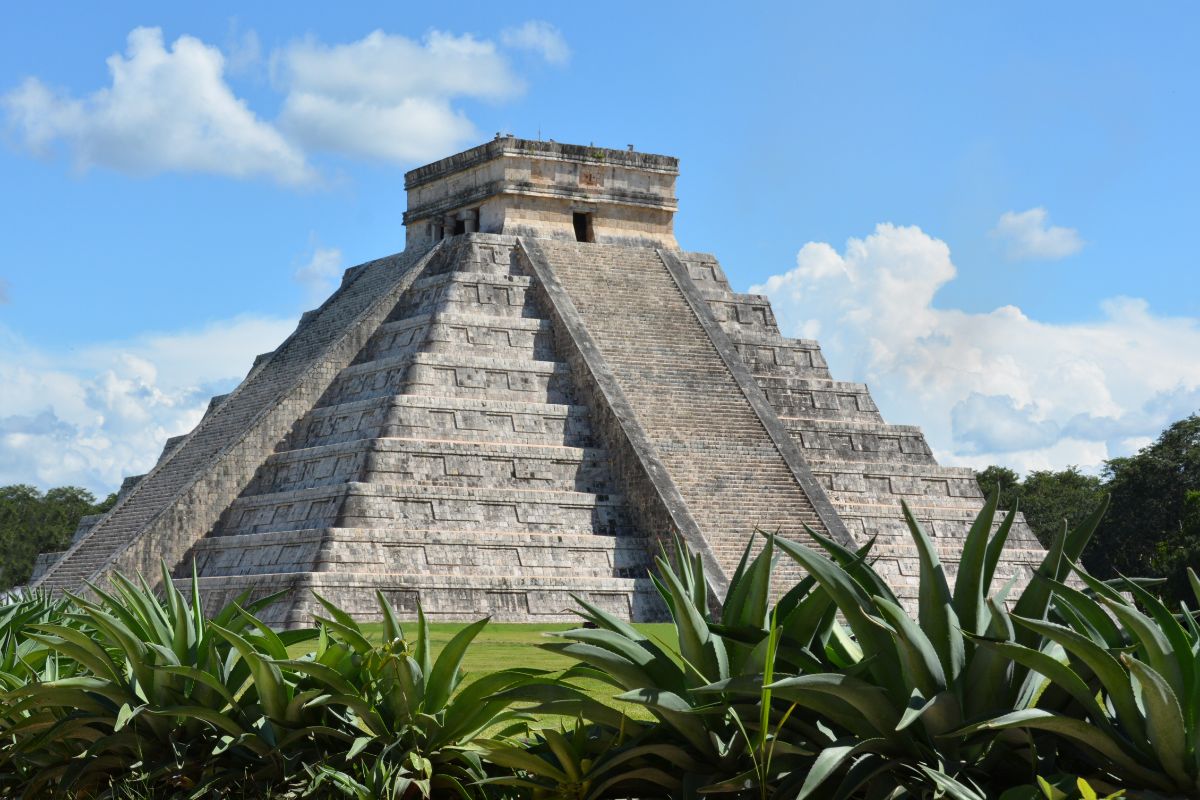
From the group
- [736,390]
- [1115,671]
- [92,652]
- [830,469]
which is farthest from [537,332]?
[1115,671]

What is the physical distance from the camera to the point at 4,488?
45406 mm

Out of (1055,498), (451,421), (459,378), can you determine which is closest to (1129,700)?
(451,421)

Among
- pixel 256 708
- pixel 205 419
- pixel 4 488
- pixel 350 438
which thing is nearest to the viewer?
pixel 256 708

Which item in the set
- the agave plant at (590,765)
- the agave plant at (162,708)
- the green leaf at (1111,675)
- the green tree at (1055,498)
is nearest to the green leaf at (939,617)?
the green leaf at (1111,675)

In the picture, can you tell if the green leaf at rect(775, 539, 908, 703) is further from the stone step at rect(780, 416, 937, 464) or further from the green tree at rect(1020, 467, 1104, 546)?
the green tree at rect(1020, 467, 1104, 546)

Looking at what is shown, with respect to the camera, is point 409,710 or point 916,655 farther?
point 409,710

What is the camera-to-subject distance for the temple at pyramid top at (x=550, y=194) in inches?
872

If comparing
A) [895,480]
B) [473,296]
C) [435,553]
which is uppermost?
[473,296]

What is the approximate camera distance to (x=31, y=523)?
42.8 metres

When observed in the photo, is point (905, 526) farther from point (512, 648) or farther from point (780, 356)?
point (512, 648)

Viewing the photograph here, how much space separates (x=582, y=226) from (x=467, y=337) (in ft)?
13.2

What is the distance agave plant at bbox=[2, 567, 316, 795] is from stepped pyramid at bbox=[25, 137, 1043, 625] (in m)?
8.99

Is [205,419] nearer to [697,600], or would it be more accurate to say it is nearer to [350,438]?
[350,438]

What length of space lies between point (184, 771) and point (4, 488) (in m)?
42.7
